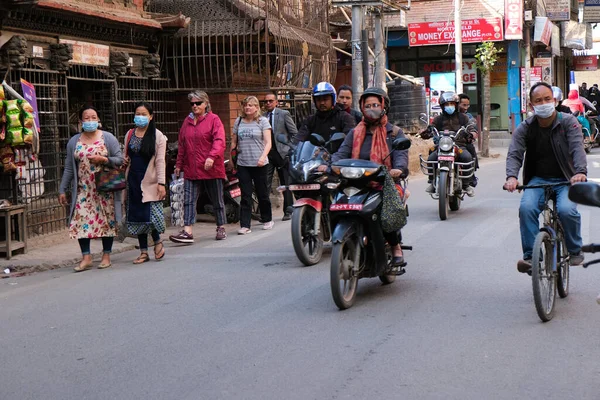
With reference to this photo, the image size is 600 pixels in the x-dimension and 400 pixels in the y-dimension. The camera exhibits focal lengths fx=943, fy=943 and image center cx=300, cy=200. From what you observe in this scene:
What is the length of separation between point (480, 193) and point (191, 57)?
559 centimetres

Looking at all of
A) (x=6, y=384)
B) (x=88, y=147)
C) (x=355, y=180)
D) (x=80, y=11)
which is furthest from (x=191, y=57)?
(x=6, y=384)

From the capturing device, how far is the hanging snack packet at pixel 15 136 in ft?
34.8

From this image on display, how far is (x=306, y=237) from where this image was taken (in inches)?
383

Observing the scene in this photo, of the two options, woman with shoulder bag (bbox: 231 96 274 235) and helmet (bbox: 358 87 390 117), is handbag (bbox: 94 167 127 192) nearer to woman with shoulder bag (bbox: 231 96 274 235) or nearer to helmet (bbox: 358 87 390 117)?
woman with shoulder bag (bbox: 231 96 274 235)

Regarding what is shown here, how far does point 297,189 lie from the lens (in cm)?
963

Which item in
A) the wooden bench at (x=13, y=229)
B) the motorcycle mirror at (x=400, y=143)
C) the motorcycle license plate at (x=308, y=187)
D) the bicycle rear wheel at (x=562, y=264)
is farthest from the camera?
the wooden bench at (x=13, y=229)

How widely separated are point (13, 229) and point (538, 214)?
21.9 ft

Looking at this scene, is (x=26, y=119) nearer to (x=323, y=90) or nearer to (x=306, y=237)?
(x=323, y=90)

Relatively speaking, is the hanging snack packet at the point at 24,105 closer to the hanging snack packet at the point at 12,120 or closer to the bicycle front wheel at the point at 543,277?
the hanging snack packet at the point at 12,120

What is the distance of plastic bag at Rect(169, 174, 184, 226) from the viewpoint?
41.6ft

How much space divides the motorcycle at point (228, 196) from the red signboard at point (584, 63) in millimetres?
42489

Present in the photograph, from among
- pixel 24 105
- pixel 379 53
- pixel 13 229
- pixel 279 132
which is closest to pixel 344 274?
pixel 24 105

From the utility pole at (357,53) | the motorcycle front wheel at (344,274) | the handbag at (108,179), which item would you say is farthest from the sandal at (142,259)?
the utility pole at (357,53)

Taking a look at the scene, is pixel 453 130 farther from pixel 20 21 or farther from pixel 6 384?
pixel 6 384
